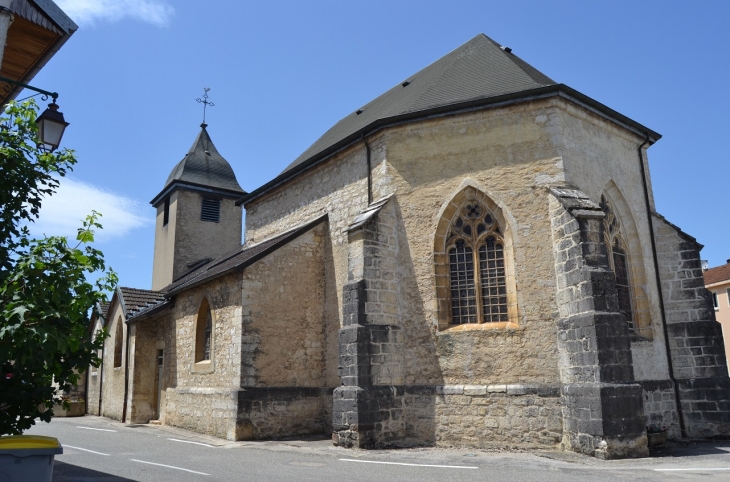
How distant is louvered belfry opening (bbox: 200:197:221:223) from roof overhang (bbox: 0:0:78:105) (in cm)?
1818

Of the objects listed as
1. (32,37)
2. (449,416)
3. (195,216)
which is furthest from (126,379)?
(32,37)

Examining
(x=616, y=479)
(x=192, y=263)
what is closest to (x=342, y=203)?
(x=616, y=479)

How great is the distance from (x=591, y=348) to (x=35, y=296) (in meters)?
8.08

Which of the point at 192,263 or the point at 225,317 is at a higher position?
the point at 192,263

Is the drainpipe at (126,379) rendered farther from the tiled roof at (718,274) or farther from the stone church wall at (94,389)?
the tiled roof at (718,274)

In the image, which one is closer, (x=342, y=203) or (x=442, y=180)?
(x=442, y=180)

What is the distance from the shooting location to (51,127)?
6012mm

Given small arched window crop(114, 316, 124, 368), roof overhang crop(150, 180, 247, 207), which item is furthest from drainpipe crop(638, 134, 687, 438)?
roof overhang crop(150, 180, 247, 207)

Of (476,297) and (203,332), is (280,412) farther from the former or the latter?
(476,297)

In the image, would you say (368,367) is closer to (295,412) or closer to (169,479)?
(295,412)

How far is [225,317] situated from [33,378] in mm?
8622

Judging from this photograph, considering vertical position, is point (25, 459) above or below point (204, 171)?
below

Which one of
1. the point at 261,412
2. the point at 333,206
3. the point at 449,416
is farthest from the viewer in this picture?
the point at 333,206

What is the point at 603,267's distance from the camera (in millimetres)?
9773
